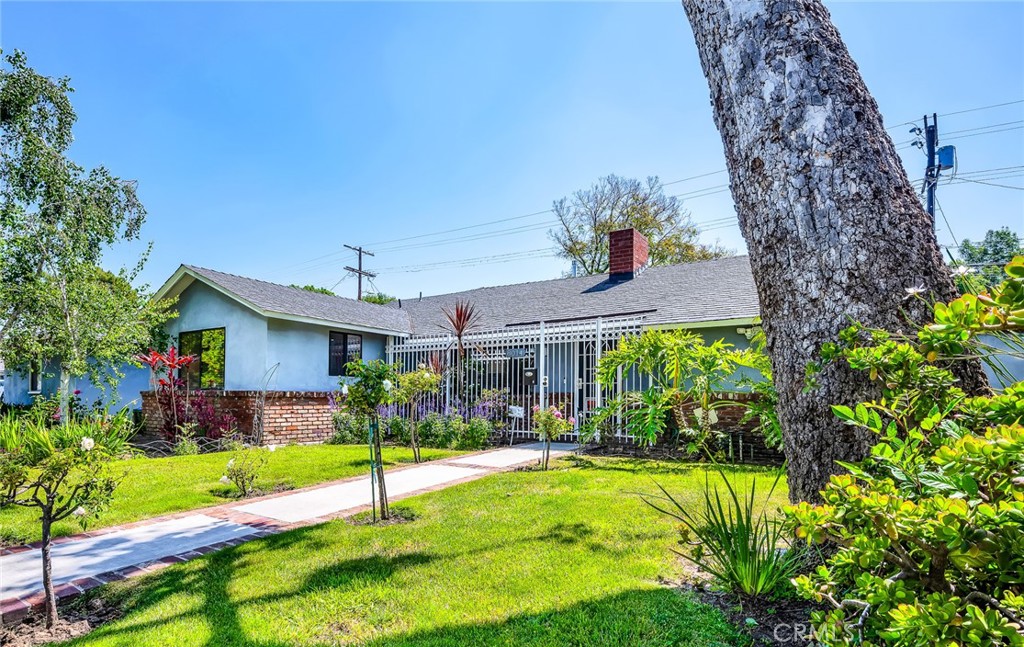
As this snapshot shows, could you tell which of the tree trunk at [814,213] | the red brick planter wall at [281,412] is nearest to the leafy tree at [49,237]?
the red brick planter wall at [281,412]

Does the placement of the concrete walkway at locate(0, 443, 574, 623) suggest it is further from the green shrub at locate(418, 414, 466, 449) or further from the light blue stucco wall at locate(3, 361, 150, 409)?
the light blue stucco wall at locate(3, 361, 150, 409)

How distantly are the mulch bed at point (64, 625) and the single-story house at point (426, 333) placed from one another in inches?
306

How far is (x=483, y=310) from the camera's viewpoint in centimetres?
1585

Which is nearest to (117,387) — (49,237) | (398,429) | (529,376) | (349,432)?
(49,237)

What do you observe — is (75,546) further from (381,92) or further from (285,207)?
(285,207)

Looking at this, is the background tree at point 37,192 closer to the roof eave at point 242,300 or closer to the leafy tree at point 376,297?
the roof eave at point 242,300

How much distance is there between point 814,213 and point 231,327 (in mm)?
13636

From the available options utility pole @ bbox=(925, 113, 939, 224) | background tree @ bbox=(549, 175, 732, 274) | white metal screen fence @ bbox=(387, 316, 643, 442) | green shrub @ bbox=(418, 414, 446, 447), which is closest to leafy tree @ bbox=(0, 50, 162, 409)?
white metal screen fence @ bbox=(387, 316, 643, 442)

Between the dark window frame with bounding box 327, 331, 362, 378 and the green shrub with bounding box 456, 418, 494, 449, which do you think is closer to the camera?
the green shrub with bounding box 456, 418, 494, 449

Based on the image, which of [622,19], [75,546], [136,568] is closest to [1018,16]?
[622,19]

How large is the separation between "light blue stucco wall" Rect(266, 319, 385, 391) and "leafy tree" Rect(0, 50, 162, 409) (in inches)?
128

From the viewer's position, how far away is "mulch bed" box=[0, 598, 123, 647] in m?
2.82

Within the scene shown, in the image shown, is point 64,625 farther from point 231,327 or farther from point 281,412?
point 231,327

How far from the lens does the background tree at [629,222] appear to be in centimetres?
2652
